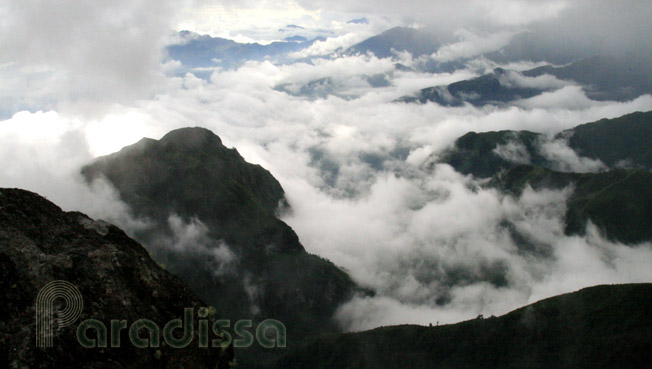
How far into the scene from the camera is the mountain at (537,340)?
133625 mm

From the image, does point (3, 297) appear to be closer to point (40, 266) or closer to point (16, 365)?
point (40, 266)

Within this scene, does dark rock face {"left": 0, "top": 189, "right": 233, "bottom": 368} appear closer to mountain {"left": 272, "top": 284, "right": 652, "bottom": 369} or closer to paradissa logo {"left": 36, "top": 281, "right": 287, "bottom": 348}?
paradissa logo {"left": 36, "top": 281, "right": 287, "bottom": 348}

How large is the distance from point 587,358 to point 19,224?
171286 mm

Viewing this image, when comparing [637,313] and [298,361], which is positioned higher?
[637,313]

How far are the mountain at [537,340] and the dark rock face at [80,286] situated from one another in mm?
155310

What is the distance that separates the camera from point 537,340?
146 meters

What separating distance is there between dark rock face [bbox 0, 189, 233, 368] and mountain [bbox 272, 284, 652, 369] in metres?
155

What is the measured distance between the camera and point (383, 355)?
159 m

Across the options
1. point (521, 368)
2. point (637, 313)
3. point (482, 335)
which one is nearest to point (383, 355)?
point (482, 335)

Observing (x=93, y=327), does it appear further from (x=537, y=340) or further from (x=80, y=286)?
(x=537, y=340)

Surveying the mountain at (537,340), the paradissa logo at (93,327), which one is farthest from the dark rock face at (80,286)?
the mountain at (537,340)

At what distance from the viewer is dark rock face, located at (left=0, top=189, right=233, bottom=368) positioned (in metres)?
14.8

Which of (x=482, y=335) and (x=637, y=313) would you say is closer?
(x=637, y=313)

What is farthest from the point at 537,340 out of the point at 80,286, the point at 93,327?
the point at 80,286
